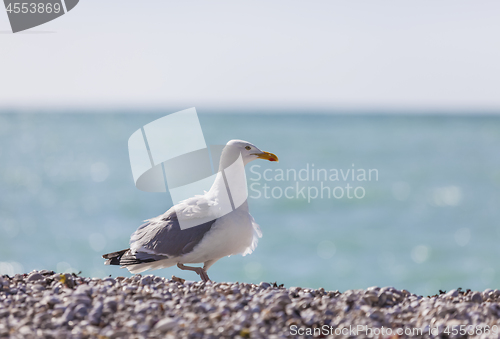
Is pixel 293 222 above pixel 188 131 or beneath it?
beneath

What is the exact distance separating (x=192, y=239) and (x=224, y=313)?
2.51m

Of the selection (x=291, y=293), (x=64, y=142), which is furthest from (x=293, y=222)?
(x=64, y=142)

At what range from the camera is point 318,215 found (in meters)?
27.8

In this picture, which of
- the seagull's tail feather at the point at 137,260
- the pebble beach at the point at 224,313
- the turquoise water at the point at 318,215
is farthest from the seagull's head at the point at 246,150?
the turquoise water at the point at 318,215

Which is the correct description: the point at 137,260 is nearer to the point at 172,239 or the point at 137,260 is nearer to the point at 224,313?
the point at 172,239

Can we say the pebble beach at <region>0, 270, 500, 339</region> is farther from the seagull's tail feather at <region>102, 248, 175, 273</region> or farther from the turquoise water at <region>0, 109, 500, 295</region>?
the turquoise water at <region>0, 109, 500, 295</region>

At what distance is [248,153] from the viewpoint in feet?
22.9

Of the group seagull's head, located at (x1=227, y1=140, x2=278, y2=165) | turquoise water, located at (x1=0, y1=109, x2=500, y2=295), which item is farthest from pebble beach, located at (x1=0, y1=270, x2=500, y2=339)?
turquoise water, located at (x1=0, y1=109, x2=500, y2=295)

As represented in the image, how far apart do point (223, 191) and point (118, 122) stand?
258ft

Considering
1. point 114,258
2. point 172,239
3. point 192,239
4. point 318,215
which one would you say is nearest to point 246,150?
point 192,239

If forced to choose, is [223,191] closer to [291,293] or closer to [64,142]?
[291,293]

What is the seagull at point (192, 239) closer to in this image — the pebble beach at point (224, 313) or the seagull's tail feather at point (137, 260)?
the seagull's tail feather at point (137, 260)

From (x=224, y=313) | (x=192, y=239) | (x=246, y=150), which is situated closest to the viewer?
(x=224, y=313)

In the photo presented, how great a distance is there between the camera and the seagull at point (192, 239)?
249 inches
